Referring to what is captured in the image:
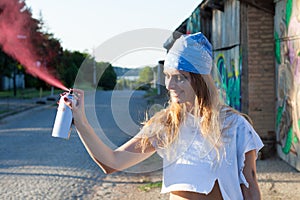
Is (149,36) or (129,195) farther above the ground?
(149,36)

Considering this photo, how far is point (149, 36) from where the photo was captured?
8.57ft

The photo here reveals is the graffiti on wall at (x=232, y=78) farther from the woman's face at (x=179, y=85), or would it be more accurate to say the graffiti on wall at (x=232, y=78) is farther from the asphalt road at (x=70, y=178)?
the woman's face at (x=179, y=85)

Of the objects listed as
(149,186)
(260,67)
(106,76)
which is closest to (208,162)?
(106,76)

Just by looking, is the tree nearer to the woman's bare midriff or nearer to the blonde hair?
the blonde hair

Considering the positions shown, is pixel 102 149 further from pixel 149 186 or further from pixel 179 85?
pixel 149 186

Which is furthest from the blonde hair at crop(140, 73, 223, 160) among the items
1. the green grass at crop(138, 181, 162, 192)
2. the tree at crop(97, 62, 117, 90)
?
the green grass at crop(138, 181, 162, 192)

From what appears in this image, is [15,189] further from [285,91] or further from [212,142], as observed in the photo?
[212,142]

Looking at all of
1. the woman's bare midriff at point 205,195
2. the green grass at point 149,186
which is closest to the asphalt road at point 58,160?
the woman's bare midriff at point 205,195

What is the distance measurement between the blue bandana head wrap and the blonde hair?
0.05 m

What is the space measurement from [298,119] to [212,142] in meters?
6.03

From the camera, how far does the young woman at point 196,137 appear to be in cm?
248

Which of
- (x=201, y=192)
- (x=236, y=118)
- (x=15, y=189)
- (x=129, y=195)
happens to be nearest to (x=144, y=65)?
(x=236, y=118)

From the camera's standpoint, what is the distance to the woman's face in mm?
2512

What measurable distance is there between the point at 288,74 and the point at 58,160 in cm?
479
